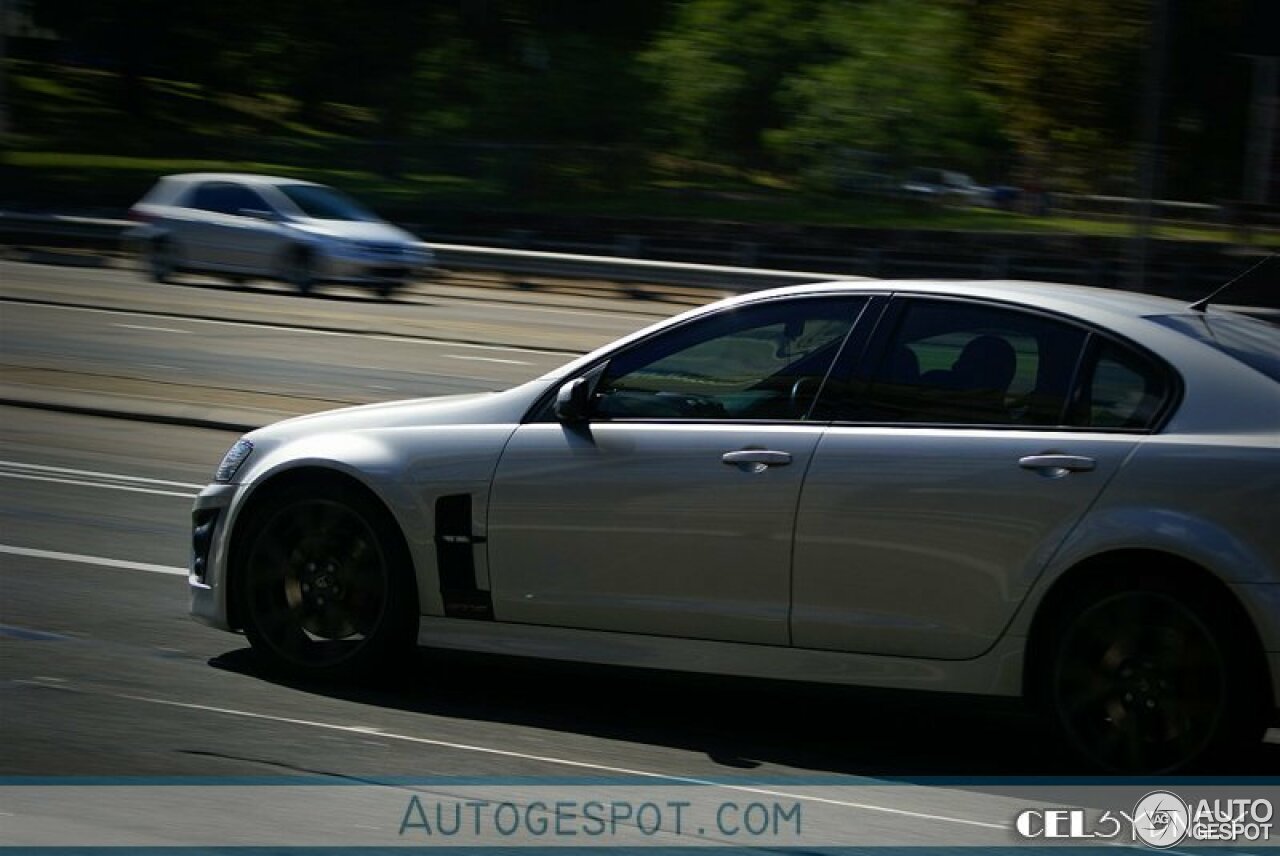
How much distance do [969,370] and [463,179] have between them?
4684 cm

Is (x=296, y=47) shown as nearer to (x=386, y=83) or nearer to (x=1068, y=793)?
(x=386, y=83)

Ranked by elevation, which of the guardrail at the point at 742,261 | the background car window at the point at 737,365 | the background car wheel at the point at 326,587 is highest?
the background car window at the point at 737,365

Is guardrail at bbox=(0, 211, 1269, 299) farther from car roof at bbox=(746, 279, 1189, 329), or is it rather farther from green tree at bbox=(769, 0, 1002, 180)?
car roof at bbox=(746, 279, 1189, 329)

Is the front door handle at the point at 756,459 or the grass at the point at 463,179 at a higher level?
the front door handle at the point at 756,459

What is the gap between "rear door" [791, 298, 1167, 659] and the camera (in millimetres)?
5723

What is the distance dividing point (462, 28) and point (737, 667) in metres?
57.6

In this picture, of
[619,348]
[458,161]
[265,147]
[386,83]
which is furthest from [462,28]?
[619,348]

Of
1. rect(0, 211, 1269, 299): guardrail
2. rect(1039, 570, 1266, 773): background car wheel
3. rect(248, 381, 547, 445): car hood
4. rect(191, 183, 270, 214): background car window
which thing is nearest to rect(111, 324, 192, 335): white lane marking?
rect(191, 183, 270, 214): background car window

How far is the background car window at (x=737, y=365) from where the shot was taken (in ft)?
20.4

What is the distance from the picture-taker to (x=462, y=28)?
2435 inches

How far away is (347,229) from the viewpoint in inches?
1048

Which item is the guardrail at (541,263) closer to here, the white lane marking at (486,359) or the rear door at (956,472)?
the white lane marking at (486,359)

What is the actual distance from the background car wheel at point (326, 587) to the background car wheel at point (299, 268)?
1989 cm

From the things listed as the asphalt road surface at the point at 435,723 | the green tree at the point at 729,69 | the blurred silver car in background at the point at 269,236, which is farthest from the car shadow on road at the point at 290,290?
the green tree at the point at 729,69
